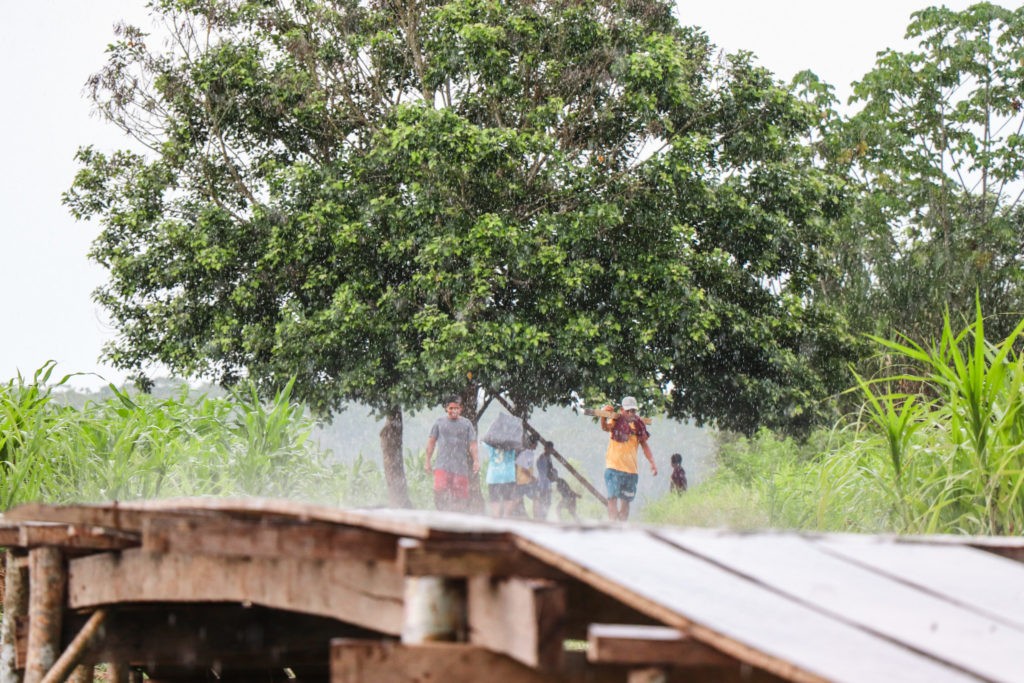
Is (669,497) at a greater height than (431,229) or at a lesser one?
lesser

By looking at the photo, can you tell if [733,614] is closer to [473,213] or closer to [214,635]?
[214,635]

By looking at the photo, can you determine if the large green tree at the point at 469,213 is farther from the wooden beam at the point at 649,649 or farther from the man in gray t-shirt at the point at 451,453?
the wooden beam at the point at 649,649

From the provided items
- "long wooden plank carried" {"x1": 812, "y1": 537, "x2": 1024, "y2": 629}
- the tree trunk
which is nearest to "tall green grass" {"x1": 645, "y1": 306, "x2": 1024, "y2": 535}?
"long wooden plank carried" {"x1": 812, "y1": 537, "x2": 1024, "y2": 629}

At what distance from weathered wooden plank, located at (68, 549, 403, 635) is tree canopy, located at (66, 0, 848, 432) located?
13612mm

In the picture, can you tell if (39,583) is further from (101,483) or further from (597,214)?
(597,214)

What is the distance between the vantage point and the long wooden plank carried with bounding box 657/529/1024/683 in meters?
2.08

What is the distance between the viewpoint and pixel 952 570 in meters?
2.85

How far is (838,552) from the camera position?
282 cm

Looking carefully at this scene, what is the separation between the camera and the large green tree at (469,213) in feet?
59.6

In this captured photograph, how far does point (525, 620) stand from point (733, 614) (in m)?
0.40

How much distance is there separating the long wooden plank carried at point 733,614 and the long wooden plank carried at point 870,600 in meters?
0.07

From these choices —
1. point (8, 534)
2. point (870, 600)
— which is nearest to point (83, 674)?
point (8, 534)

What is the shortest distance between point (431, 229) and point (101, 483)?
1027 cm

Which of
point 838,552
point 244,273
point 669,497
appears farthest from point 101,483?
point 244,273
